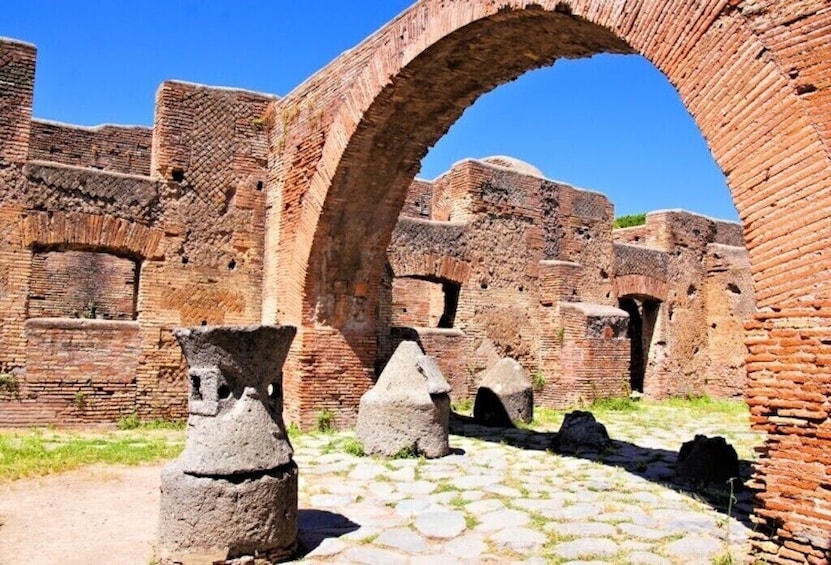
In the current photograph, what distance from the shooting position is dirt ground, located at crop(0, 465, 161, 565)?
167 inches

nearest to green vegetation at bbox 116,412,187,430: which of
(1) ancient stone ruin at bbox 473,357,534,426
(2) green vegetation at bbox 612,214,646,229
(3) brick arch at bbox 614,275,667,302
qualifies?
(1) ancient stone ruin at bbox 473,357,534,426

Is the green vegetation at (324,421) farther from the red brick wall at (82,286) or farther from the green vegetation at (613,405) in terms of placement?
the red brick wall at (82,286)

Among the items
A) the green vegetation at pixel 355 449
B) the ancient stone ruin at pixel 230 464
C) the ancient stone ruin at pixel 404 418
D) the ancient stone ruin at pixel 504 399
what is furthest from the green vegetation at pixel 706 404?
the ancient stone ruin at pixel 230 464

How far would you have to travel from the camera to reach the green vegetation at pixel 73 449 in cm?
659

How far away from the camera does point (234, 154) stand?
10227mm

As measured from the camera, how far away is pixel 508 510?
5.28 meters

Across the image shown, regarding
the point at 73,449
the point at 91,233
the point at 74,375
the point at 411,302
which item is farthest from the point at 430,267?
the point at 73,449

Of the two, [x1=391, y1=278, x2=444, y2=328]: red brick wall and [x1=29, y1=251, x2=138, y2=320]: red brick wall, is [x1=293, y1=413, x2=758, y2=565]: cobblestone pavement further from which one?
[x1=29, y1=251, x2=138, y2=320]: red brick wall

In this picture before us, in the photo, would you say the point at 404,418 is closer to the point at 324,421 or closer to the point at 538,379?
the point at 324,421

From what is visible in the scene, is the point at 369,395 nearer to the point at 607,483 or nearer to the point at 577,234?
the point at 607,483

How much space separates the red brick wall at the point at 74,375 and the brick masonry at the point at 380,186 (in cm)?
17

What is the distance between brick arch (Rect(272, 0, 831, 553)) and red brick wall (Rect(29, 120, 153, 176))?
3.78 m

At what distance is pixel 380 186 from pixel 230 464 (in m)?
5.60

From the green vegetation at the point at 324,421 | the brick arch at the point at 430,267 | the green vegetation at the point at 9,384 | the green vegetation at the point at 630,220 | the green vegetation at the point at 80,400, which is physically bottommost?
the green vegetation at the point at 324,421
